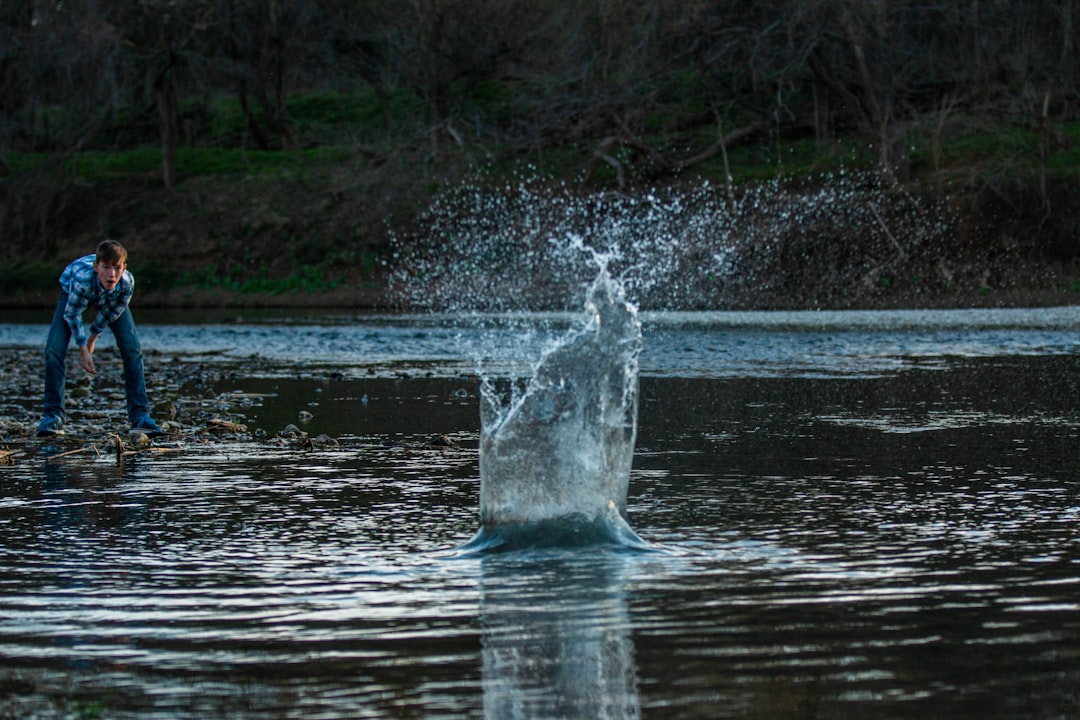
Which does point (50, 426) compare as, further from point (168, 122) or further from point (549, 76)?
point (168, 122)

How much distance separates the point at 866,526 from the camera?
8812 millimetres

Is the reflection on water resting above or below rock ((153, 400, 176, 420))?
below

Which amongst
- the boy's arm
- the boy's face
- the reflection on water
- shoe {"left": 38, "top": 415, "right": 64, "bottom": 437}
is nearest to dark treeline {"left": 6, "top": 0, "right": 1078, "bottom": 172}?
shoe {"left": 38, "top": 415, "right": 64, "bottom": 437}

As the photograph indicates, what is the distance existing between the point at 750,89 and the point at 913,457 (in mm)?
38279

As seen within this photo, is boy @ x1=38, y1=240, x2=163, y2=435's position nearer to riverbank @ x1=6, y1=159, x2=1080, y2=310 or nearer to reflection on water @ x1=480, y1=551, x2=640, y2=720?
reflection on water @ x1=480, y1=551, x2=640, y2=720

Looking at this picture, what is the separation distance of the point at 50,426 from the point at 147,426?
2.95ft

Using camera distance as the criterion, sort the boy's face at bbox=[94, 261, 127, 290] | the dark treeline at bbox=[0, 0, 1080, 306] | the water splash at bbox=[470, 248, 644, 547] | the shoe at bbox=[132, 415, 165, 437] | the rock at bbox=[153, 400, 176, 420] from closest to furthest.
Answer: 1. the water splash at bbox=[470, 248, 644, 547]
2. the boy's face at bbox=[94, 261, 127, 290]
3. the shoe at bbox=[132, 415, 165, 437]
4. the rock at bbox=[153, 400, 176, 420]
5. the dark treeline at bbox=[0, 0, 1080, 306]

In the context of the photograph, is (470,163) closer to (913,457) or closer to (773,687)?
(913,457)

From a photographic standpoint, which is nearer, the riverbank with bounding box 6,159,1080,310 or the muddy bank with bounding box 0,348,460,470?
the muddy bank with bounding box 0,348,460,470

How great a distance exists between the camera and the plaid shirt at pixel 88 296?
526 inches

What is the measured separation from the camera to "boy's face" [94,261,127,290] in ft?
42.4

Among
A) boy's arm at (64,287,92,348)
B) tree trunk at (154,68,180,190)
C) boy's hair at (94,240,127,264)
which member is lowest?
boy's arm at (64,287,92,348)

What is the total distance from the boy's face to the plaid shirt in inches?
8.8

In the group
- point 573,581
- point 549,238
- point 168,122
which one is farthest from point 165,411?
point 168,122
